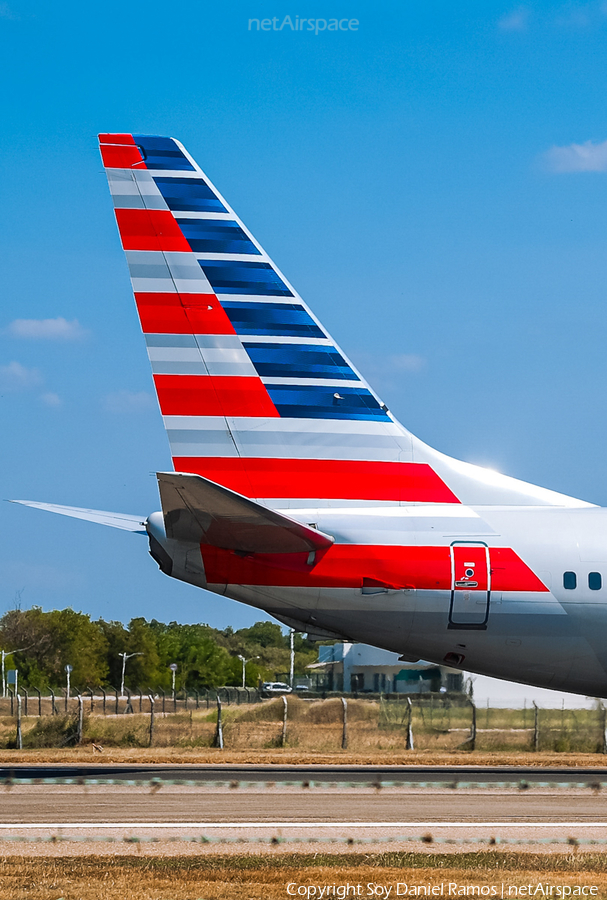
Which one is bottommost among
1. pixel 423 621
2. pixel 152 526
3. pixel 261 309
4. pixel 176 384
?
pixel 423 621

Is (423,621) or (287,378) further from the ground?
(287,378)

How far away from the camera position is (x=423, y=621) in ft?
59.5

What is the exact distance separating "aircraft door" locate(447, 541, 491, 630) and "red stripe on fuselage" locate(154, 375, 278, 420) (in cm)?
413

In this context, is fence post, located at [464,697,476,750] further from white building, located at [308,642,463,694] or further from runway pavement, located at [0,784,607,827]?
white building, located at [308,642,463,694]

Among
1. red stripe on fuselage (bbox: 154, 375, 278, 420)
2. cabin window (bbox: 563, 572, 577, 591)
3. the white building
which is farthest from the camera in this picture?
the white building

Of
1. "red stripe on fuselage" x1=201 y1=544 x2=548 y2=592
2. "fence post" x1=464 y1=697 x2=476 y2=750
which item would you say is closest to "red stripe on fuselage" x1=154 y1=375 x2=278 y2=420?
"red stripe on fuselage" x1=201 y1=544 x2=548 y2=592

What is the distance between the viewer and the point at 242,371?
1906cm

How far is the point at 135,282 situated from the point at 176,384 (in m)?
2.01

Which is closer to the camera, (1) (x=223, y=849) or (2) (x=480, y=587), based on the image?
(1) (x=223, y=849)

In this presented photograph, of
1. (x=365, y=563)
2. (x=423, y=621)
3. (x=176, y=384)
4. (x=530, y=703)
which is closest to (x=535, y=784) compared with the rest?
(x=423, y=621)

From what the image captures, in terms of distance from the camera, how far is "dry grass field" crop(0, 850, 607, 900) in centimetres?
965

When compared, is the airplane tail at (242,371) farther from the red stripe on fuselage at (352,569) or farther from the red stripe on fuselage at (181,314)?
the red stripe on fuselage at (352,569)

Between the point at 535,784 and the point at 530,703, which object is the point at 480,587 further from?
the point at 530,703

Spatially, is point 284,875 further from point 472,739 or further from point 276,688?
point 276,688
